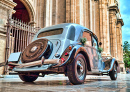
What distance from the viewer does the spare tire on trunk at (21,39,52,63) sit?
14.5 feet

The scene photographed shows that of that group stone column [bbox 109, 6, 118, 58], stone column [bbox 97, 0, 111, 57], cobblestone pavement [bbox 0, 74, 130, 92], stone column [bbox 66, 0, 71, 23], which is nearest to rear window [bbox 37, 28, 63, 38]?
cobblestone pavement [bbox 0, 74, 130, 92]

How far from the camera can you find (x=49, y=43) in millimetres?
4590

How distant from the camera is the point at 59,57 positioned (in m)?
4.32

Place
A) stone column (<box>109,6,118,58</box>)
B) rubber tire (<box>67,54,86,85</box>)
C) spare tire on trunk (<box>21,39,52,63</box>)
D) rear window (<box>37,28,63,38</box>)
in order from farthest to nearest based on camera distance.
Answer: stone column (<box>109,6,118,58</box>) < rear window (<box>37,28,63,38</box>) < spare tire on trunk (<box>21,39,52,63</box>) < rubber tire (<box>67,54,86,85</box>)

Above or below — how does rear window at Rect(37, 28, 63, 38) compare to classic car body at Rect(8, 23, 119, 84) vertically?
above

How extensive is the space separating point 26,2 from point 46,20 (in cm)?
203

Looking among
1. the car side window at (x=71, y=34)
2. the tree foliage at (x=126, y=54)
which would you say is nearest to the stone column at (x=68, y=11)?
the car side window at (x=71, y=34)

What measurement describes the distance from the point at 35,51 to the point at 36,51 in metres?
0.03

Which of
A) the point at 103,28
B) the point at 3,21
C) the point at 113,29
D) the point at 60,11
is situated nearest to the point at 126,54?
the point at 113,29

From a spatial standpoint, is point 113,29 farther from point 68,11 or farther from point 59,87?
point 59,87

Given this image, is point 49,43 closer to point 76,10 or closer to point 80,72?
point 80,72

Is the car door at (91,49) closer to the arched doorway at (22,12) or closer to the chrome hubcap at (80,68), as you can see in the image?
the chrome hubcap at (80,68)

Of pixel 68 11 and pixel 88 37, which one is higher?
pixel 68 11

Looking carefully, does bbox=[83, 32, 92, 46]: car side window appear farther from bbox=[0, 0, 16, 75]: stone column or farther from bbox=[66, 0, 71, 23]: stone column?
bbox=[66, 0, 71, 23]: stone column
